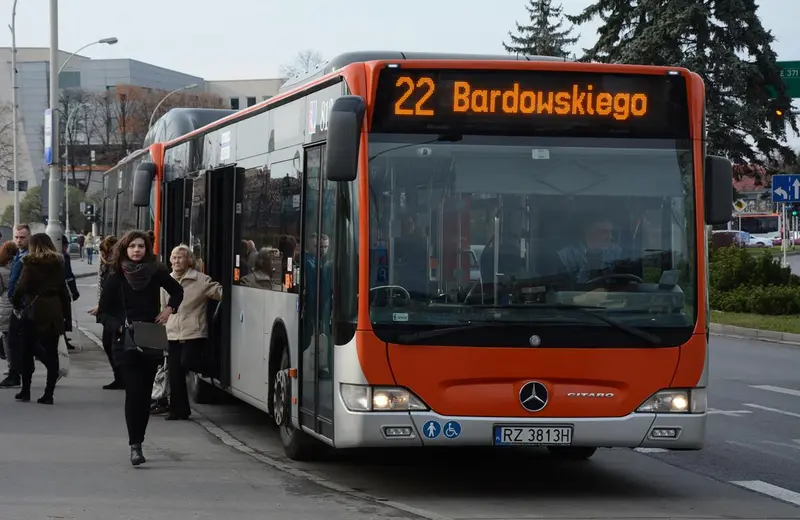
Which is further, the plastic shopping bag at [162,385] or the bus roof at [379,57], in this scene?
the plastic shopping bag at [162,385]

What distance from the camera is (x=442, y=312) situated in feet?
29.9

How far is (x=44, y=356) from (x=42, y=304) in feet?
2.00

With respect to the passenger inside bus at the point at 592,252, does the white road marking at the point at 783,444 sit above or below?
below

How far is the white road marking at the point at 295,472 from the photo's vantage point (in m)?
8.77

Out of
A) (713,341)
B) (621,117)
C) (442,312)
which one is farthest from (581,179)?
(713,341)

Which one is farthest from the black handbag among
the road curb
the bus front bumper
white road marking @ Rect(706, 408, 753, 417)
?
the road curb

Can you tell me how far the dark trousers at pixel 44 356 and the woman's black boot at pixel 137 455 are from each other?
4543mm

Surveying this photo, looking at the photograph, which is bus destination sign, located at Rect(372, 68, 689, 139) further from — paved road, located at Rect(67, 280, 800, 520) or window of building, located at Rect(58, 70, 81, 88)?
window of building, located at Rect(58, 70, 81, 88)

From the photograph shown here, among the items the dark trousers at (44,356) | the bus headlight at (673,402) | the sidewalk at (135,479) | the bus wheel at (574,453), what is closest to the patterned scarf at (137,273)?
the sidewalk at (135,479)

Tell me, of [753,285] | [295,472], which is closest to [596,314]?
[295,472]

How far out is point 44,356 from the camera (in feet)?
49.4

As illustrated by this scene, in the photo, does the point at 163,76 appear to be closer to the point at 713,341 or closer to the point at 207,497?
the point at 713,341

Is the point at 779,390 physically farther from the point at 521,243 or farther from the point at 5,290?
the point at 521,243

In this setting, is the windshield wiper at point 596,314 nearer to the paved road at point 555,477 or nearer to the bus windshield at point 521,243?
the bus windshield at point 521,243
